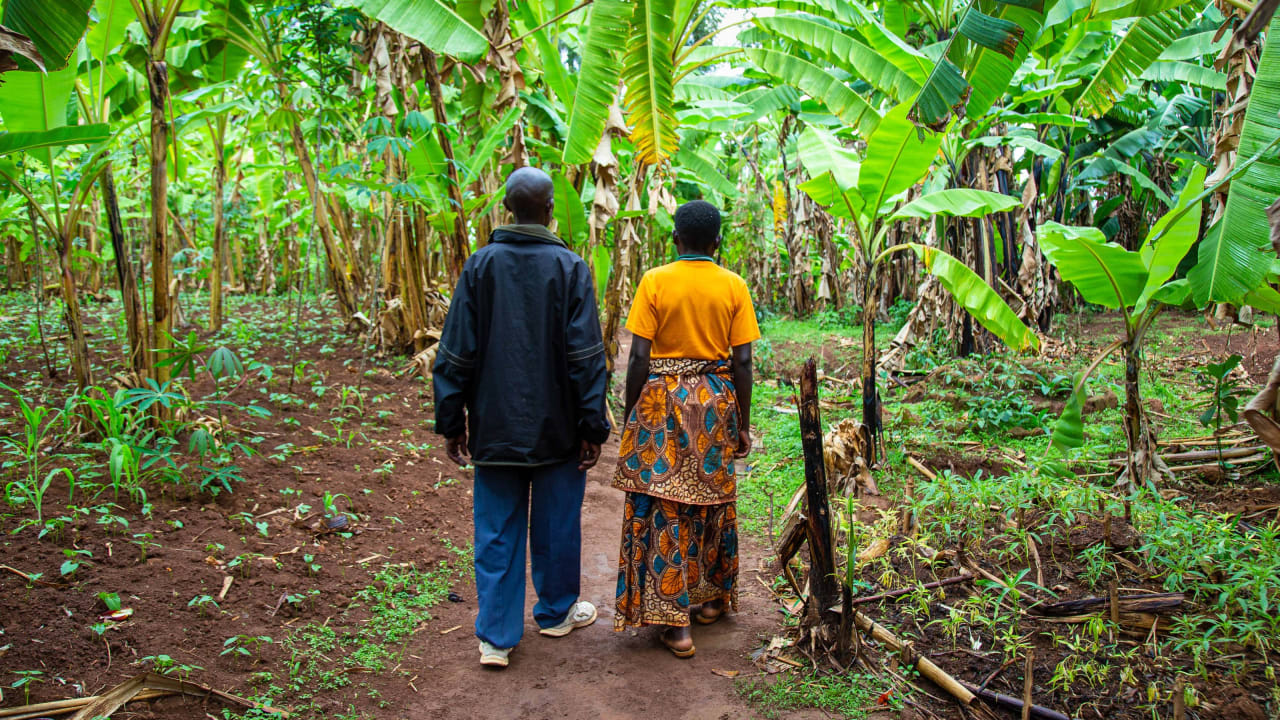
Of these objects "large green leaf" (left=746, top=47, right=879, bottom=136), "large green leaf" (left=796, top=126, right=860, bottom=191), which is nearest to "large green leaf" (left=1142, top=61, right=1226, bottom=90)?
"large green leaf" (left=746, top=47, right=879, bottom=136)

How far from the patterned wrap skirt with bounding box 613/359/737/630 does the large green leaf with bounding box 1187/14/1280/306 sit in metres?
2.22

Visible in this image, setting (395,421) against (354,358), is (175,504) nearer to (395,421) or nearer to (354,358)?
(395,421)

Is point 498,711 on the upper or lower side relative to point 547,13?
lower

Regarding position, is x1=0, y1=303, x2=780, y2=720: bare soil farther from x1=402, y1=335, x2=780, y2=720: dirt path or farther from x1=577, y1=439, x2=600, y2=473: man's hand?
x1=577, y1=439, x2=600, y2=473: man's hand

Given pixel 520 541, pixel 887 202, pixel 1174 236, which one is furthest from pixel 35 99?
pixel 1174 236

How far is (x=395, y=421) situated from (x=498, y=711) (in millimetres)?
3317

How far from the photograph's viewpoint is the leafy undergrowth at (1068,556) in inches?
99.3

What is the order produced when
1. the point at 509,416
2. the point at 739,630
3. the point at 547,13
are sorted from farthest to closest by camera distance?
the point at 547,13, the point at 739,630, the point at 509,416

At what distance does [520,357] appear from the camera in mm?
2883

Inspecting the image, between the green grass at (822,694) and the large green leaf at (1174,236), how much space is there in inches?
98.8

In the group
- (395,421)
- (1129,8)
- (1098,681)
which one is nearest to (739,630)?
(1098,681)

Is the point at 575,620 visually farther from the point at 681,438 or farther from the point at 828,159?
the point at 828,159

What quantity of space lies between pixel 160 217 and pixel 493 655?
289cm

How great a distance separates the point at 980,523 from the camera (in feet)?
11.7
